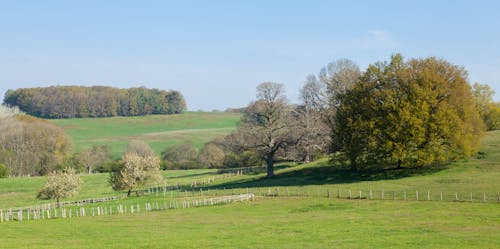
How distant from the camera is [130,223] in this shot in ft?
149

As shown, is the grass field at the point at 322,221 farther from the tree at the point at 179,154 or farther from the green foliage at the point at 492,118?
the tree at the point at 179,154

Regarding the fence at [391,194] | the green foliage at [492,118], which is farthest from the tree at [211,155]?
the fence at [391,194]

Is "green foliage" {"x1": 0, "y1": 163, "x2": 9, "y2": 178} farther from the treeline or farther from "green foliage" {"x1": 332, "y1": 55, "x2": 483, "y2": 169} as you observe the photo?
"green foliage" {"x1": 332, "y1": 55, "x2": 483, "y2": 169}

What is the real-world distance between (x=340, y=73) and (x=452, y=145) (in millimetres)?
31080

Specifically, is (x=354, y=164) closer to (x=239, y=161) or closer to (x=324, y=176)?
(x=324, y=176)

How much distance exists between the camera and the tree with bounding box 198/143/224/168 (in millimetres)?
125281

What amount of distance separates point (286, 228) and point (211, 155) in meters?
89.5

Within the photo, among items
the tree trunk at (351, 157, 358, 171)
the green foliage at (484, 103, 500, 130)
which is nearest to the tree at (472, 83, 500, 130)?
the green foliage at (484, 103, 500, 130)

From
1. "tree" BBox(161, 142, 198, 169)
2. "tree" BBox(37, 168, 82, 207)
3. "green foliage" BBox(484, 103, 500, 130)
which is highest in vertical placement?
"green foliage" BBox(484, 103, 500, 130)

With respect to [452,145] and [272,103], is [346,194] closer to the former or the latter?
[452,145]

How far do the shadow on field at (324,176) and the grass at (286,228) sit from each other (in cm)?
1787

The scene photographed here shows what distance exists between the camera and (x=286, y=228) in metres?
38.5

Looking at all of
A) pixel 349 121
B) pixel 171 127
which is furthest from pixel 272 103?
pixel 171 127

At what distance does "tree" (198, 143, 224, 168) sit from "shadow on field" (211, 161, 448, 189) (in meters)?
38.2
